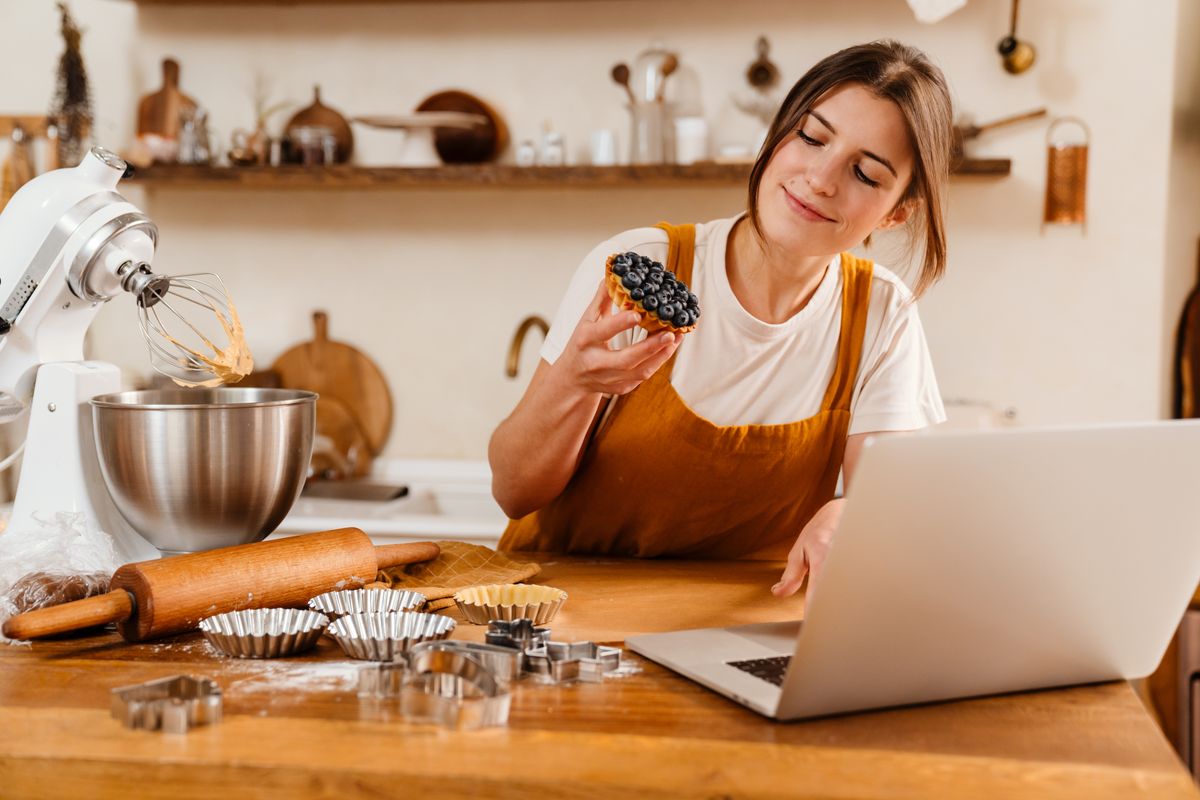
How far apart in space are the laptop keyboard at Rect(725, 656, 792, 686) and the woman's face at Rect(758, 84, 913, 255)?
26.5 inches

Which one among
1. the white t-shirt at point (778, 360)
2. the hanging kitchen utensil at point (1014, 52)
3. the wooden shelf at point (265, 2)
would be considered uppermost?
the wooden shelf at point (265, 2)

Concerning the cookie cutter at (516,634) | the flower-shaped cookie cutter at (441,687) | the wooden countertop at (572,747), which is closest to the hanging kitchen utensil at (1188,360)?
the wooden countertop at (572,747)

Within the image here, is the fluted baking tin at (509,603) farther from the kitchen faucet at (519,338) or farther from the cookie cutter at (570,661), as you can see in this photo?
the kitchen faucet at (519,338)

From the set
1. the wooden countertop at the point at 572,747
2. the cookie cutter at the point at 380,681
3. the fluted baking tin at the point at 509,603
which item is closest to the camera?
the wooden countertop at the point at 572,747

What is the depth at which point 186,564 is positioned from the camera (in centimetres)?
107

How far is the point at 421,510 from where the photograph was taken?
3035 mm

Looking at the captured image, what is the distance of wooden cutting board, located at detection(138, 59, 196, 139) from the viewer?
3121 millimetres

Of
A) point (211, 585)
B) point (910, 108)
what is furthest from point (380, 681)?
point (910, 108)

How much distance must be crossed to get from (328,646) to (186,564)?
0.52 feet

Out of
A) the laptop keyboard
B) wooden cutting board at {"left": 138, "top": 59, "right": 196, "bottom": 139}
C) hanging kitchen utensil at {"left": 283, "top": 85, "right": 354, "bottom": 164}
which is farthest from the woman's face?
wooden cutting board at {"left": 138, "top": 59, "right": 196, "bottom": 139}

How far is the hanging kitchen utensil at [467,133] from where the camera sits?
2988mm

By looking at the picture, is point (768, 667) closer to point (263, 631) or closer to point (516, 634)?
point (516, 634)

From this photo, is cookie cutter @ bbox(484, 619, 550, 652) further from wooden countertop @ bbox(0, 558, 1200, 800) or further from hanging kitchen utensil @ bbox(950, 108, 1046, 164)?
hanging kitchen utensil @ bbox(950, 108, 1046, 164)

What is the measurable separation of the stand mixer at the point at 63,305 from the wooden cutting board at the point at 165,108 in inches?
79.2
